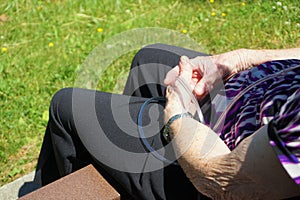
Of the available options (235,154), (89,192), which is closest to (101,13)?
(89,192)

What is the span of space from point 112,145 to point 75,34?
74.0 inches

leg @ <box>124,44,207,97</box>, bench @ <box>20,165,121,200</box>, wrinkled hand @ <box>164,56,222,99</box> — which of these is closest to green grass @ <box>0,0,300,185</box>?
leg @ <box>124,44,207,97</box>

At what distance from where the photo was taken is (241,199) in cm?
134

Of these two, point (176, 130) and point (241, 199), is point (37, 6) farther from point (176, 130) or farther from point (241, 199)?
point (241, 199)

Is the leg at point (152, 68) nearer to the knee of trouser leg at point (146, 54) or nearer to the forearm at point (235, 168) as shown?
the knee of trouser leg at point (146, 54)

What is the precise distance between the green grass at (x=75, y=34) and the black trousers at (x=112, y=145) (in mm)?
853

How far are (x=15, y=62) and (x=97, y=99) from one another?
1518 millimetres

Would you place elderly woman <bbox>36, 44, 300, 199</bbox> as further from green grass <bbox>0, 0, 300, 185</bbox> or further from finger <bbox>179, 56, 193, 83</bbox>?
green grass <bbox>0, 0, 300, 185</bbox>

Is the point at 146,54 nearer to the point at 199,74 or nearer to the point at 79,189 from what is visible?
the point at 199,74

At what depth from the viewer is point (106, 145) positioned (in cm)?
163

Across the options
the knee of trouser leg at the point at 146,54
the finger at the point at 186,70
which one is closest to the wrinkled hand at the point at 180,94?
the finger at the point at 186,70

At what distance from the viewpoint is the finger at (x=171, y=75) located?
1.77 metres

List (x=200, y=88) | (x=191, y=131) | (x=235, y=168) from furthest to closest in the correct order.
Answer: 1. (x=200, y=88)
2. (x=191, y=131)
3. (x=235, y=168)

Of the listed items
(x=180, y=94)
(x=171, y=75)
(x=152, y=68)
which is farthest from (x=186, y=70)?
(x=152, y=68)
